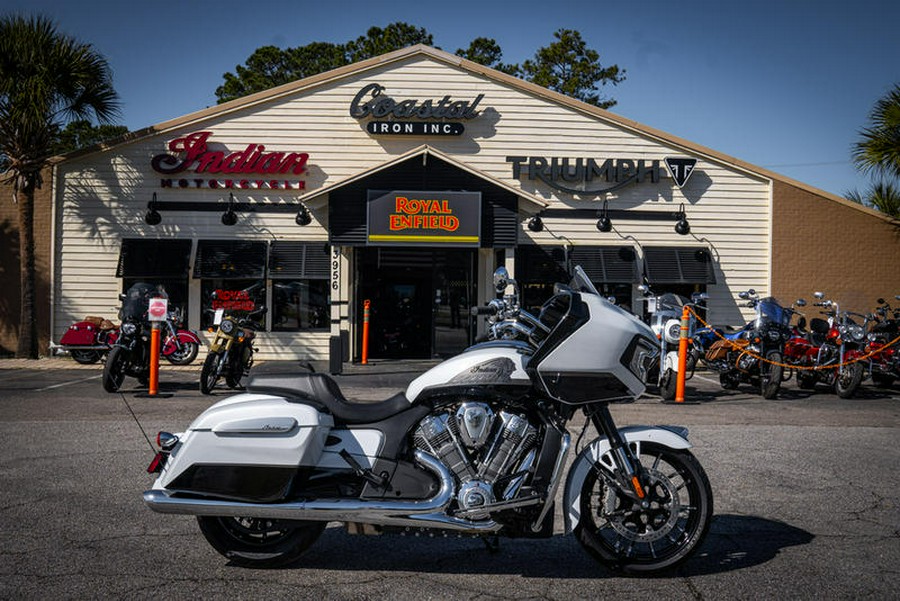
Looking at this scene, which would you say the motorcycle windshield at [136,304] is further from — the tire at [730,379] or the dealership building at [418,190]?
the tire at [730,379]

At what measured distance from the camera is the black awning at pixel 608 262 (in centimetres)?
1869

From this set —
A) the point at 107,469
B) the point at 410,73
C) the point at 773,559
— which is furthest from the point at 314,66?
the point at 773,559

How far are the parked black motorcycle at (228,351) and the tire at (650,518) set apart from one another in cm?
805

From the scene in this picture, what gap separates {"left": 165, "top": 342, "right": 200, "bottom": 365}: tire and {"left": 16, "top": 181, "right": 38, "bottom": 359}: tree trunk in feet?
12.8

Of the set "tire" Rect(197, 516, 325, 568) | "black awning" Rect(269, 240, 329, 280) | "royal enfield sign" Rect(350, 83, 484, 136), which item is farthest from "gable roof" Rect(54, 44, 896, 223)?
"tire" Rect(197, 516, 325, 568)

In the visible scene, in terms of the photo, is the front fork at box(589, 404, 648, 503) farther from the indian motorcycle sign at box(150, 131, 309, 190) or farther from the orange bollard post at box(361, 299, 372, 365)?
the indian motorcycle sign at box(150, 131, 309, 190)

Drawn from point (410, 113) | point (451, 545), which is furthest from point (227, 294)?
point (451, 545)

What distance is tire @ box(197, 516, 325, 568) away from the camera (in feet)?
14.1

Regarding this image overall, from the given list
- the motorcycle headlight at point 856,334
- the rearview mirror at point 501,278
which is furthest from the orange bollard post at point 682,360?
the rearview mirror at point 501,278

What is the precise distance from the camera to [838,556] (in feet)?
15.3

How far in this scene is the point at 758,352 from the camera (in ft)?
41.5

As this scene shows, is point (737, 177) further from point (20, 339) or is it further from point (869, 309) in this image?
point (20, 339)

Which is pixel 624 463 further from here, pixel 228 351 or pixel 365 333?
pixel 365 333

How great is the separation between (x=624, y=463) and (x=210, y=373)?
8.43m
